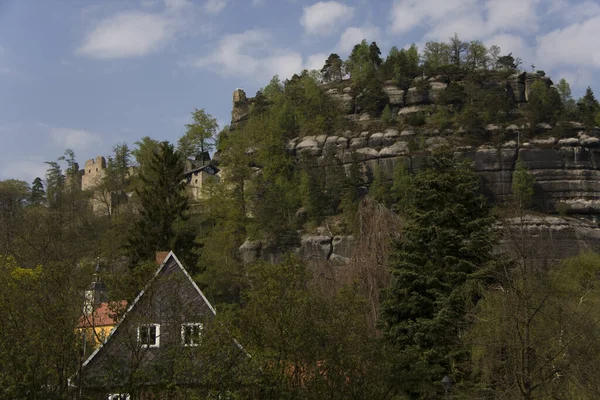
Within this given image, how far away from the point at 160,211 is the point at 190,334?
21.0 m

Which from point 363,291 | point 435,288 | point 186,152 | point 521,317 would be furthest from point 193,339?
point 186,152

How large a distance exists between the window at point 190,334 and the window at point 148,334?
0.57 m

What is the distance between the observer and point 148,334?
53.0ft

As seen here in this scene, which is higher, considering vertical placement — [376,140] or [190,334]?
[376,140]

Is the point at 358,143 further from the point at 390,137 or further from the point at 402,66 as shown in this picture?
the point at 402,66

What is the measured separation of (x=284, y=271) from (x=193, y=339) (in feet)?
8.18

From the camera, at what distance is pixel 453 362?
68.1ft

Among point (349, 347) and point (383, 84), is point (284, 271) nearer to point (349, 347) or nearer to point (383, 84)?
point (349, 347)

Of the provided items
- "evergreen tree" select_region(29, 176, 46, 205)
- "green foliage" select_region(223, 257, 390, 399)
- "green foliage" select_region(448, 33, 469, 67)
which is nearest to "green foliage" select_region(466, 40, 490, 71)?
"green foliage" select_region(448, 33, 469, 67)

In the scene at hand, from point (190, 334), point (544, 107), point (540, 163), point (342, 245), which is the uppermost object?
point (544, 107)

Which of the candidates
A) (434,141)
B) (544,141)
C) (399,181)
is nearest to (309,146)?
(434,141)

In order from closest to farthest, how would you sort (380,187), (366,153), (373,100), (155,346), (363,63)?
(155,346)
(380,187)
(366,153)
(373,100)
(363,63)

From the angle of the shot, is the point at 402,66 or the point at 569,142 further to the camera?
the point at 402,66

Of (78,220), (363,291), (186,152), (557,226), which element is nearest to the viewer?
(363,291)
